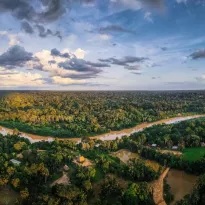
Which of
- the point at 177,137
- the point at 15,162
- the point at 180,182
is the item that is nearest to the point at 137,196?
the point at 180,182

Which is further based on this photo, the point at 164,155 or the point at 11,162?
the point at 164,155

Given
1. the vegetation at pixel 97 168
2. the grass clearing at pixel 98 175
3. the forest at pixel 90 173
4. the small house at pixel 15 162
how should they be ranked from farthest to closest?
the small house at pixel 15 162, the grass clearing at pixel 98 175, the vegetation at pixel 97 168, the forest at pixel 90 173

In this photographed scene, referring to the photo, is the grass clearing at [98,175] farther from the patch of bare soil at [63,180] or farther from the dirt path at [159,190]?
the dirt path at [159,190]

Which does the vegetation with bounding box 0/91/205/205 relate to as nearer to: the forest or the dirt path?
the forest

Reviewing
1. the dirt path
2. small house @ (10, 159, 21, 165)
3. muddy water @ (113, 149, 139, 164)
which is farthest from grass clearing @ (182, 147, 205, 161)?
small house @ (10, 159, 21, 165)

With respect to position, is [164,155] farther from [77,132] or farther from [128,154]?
[77,132]

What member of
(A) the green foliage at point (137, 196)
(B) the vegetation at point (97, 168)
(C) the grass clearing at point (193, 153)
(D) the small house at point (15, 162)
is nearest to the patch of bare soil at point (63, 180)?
(B) the vegetation at point (97, 168)

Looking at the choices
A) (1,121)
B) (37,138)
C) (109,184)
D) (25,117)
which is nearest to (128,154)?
(109,184)
